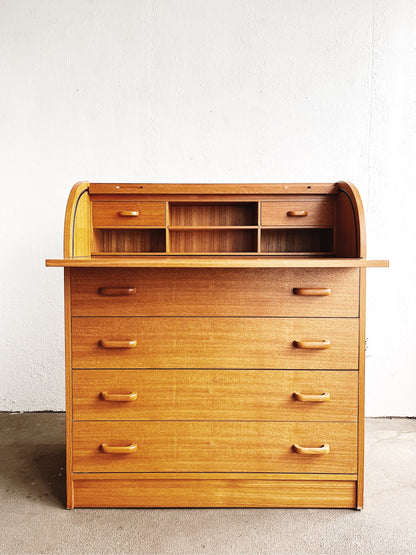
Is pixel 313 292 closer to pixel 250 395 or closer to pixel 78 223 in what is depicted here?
pixel 250 395

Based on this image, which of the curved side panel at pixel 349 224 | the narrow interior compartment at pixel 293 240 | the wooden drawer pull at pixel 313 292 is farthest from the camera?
the narrow interior compartment at pixel 293 240

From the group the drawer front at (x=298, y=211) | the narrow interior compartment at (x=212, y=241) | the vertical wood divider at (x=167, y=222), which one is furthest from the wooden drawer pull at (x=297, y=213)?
the vertical wood divider at (x=167, y=222)

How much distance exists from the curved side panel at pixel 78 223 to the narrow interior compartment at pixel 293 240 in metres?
0.93

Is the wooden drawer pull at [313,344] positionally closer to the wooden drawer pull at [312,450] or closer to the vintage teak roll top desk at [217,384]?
the vintage teak roll top desk at [217,384]

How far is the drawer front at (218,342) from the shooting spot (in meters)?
1.76

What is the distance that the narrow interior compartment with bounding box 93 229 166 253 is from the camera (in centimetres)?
232

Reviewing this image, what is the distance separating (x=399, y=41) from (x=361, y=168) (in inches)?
32.7

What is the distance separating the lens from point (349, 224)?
1.96 metres

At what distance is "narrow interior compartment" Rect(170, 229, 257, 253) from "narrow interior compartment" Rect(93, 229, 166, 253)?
7 cm

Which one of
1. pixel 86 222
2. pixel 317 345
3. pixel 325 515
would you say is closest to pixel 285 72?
pixel 86 222

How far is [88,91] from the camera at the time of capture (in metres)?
2.76

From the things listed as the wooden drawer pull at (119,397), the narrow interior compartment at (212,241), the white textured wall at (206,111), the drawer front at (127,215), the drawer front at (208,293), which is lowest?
the wooden drawer pull at (119,397)

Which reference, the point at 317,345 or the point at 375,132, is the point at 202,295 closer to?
the point at 317,345

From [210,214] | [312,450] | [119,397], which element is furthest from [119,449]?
[210,214]
